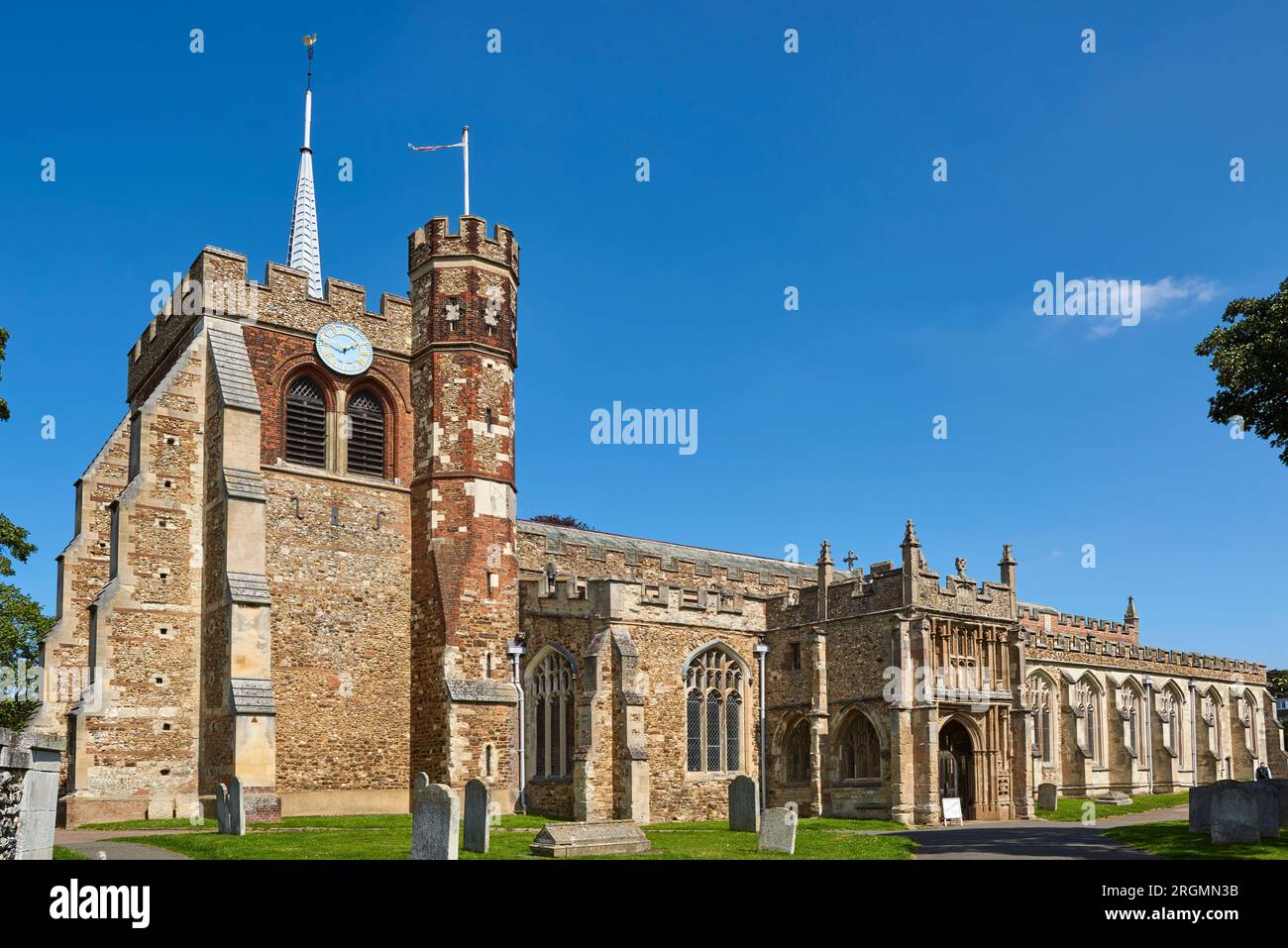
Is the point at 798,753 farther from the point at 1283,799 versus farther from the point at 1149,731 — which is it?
the point at 1149,731


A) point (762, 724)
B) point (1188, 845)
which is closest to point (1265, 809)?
point (1188, 845)

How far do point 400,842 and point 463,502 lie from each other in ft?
38.2

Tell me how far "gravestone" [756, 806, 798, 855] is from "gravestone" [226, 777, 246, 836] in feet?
29.8

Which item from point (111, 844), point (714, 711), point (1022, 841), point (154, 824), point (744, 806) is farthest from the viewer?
point (714, 711)

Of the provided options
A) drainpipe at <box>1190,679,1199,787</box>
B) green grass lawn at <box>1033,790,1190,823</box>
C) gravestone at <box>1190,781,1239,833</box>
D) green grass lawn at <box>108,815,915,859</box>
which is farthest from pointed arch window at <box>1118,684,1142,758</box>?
gravestone at <box>1190,781,1239,833</box>

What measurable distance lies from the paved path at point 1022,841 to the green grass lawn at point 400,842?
80 cm

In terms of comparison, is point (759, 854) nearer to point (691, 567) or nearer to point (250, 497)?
point (250, 497)

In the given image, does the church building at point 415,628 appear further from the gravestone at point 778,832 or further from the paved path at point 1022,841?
the gravestone at point 778,832

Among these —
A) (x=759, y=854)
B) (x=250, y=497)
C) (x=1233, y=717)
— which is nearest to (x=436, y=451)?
(x=250, y=497)

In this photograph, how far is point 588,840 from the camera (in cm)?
1833

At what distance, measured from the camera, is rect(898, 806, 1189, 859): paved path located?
19.1 meters

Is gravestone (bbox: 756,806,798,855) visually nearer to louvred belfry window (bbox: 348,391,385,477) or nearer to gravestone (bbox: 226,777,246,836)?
gravestone (bbox: 226,777,246,836)
